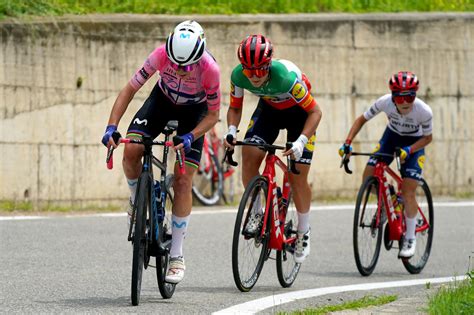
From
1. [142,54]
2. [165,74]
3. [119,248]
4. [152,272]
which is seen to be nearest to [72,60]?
[142,54]

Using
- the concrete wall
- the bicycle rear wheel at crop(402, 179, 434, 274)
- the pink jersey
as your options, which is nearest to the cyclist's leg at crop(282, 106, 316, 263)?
the pink jersey

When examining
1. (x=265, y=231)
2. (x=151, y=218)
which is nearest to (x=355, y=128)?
(x=265, y=231)

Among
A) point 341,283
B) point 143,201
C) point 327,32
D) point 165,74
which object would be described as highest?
point 327,32

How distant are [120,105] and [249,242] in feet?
5.60

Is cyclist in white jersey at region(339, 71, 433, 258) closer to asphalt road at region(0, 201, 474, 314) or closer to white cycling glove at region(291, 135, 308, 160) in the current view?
asphalt road at region(0, 201, 474, 314)

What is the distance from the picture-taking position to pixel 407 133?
12438 mm

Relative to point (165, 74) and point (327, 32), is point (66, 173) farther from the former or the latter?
point (165, 74)

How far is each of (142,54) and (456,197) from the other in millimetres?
6006

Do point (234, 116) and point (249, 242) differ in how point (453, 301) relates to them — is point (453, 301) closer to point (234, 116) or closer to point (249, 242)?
point (249, 242)

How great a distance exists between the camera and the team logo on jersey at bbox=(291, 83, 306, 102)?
33.0ft

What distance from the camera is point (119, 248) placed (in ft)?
40.4

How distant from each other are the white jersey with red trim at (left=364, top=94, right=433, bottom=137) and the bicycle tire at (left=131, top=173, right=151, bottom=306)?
14.2ft

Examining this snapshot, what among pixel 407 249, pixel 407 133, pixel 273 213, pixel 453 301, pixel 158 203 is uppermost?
pixel 407 133

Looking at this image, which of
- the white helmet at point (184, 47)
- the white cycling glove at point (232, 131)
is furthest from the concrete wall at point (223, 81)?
the white helmet at point (184, 47)
